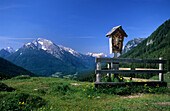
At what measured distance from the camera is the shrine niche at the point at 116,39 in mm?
12797

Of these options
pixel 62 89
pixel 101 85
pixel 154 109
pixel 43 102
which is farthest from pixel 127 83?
pixel 43 102

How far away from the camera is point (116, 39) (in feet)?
42.4

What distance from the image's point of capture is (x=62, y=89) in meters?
11.0

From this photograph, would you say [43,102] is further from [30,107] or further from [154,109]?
[154,109]

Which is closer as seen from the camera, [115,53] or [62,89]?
[62,89]

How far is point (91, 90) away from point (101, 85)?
3.50ft

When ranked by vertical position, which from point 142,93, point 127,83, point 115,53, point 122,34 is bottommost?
point 142,93

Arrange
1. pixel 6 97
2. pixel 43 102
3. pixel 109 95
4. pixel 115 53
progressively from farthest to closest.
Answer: pixel 115 53 → pixel 109 95 → pixel 43 102 → pixel 6 97

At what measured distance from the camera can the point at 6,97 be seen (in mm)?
6859

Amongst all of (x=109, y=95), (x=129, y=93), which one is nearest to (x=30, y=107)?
(x=109, y=95)

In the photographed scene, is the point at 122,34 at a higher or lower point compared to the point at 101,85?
higher

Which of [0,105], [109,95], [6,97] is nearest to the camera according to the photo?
[0,105]

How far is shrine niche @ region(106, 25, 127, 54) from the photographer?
42.0 ft

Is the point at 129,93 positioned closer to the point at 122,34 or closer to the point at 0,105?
the point at 122,34
